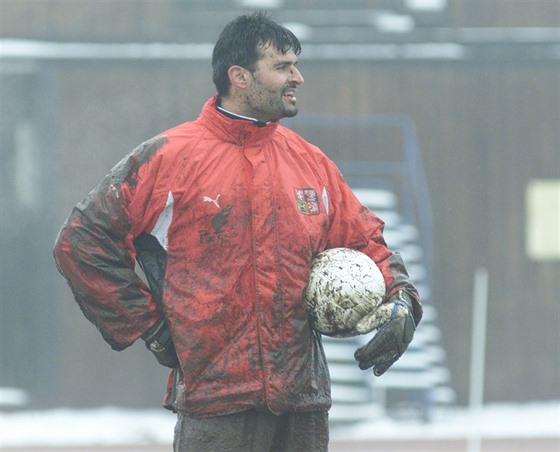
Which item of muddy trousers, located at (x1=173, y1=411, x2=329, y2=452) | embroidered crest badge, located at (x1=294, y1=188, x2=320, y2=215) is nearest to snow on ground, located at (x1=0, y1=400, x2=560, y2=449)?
muddy trousers, located at (x1=173, y1=411, x2=329, y2=452)

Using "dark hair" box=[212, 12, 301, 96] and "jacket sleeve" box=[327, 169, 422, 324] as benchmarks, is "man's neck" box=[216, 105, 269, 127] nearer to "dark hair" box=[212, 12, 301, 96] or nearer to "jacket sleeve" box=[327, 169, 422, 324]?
"dark hair" box=[212, 12, 301, 96]

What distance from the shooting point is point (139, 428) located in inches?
420

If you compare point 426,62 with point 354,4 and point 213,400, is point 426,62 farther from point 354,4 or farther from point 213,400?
point 213,400

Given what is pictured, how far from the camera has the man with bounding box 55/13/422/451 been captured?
375cm

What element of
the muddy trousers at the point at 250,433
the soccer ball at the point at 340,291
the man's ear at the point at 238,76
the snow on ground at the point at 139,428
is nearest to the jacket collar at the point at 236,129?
the man's ear at the point at 238,76

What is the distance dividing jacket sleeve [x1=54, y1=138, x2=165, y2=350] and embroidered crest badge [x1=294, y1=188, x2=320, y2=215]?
0.46m

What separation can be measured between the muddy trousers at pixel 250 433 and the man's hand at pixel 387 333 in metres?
0.26

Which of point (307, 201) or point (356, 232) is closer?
point (307, 201)

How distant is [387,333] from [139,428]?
23.4ft

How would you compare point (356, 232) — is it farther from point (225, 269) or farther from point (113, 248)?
point (113, 248)

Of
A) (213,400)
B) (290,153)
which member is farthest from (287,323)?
(290,153)

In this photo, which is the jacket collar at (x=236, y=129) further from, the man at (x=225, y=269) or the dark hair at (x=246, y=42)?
the dark hair at (x=246, y=42)

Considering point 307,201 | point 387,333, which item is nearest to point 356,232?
point 307,201

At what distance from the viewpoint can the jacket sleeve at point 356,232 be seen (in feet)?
13.3
